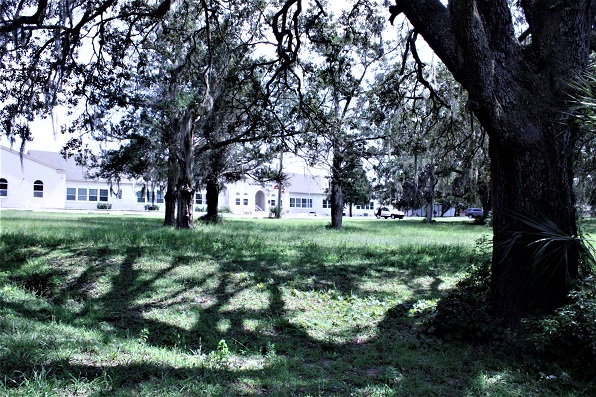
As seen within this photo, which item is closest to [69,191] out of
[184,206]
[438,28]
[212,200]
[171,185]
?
[212,200]

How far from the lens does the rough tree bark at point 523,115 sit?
445 centimetres

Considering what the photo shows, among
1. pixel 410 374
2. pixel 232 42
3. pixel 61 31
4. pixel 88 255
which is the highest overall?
pixel 232 42

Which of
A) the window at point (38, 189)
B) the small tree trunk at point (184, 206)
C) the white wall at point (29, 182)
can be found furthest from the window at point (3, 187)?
the small tree trunk at point (184, 206)

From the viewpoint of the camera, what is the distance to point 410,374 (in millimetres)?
3877

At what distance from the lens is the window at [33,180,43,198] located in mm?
38719

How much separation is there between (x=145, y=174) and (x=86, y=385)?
14.5 m

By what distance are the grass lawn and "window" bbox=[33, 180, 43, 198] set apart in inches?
1388

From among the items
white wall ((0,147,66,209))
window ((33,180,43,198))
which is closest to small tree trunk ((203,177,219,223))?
white wall ((0,147,66,209))

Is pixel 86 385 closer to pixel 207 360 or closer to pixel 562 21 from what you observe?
pixel 207 360

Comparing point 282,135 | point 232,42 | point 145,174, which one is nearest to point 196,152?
point 145,174

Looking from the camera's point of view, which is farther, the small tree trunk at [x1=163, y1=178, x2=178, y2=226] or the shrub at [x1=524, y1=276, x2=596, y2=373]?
the small tree trunk at [x1=163, y1=178, x2=178, y2=226]

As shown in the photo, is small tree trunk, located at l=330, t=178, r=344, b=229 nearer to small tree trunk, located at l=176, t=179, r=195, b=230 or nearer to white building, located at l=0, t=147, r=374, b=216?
small tree trunk, located at l=176, t=179, r=195, b=230

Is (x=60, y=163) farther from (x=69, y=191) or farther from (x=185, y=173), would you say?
(x=185, y=173)

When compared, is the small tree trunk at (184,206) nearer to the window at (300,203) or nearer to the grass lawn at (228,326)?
the grass lawn at (228,326)
